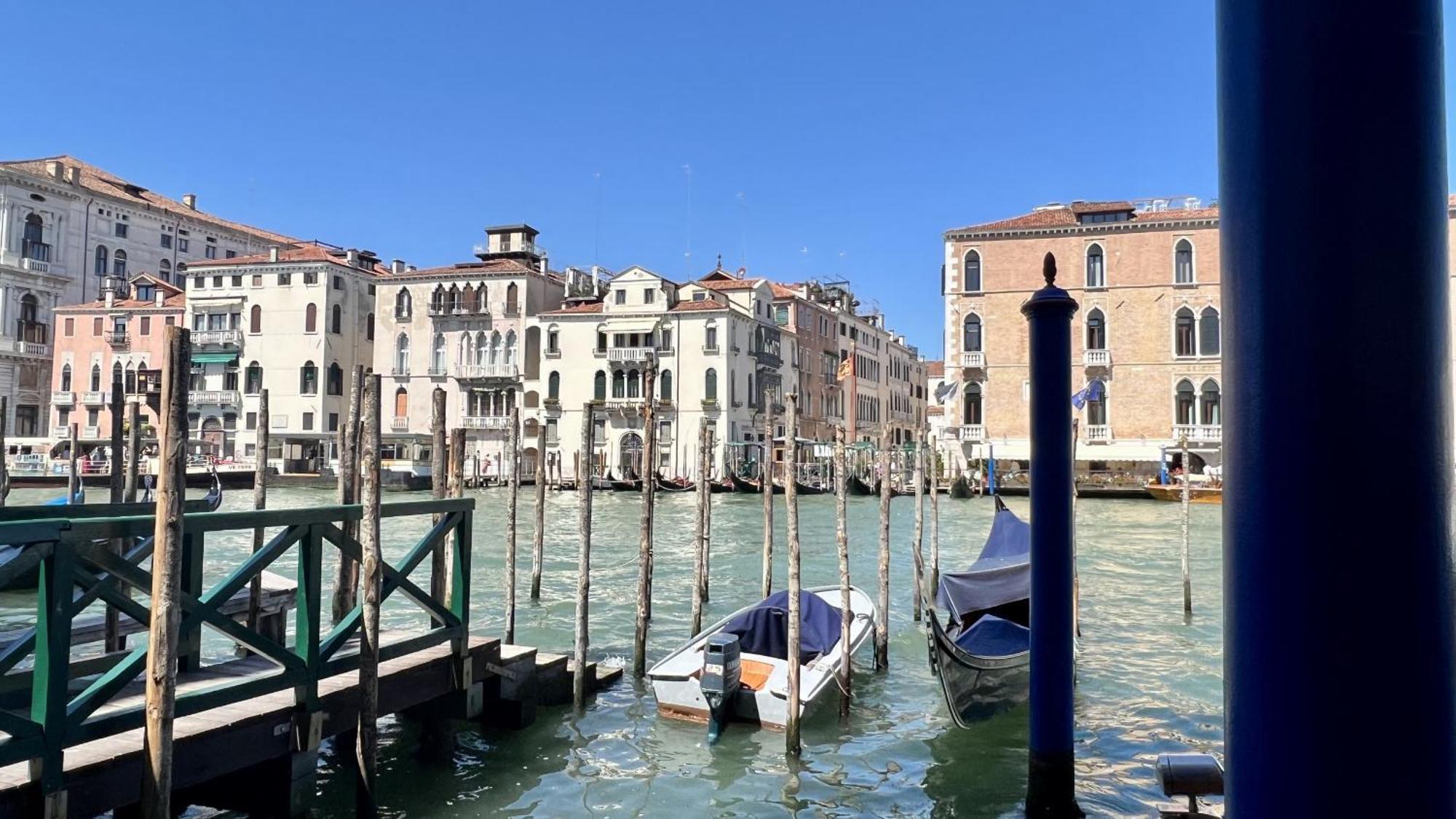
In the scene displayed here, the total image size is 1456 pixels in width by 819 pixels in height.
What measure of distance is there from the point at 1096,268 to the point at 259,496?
96.4ft

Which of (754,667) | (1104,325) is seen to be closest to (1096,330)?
(1104,325)

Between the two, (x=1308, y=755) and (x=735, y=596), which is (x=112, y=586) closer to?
(x=1308, y=755)

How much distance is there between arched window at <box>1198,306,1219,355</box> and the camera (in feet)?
102

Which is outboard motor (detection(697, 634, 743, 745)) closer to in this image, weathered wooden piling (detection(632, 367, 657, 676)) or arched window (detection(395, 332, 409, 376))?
weathered wooden piling (detection(632, 367, 657, 676))

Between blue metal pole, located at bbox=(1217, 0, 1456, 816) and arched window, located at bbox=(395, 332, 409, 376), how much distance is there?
4160 centimetres

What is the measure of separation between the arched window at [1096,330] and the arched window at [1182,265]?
2.37 m

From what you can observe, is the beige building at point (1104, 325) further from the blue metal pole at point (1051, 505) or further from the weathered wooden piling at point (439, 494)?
the blue metal pole at point (1051, 505)

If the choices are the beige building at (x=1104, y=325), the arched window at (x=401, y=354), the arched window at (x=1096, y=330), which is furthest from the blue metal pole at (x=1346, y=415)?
the arched window at (x=401, y=354)

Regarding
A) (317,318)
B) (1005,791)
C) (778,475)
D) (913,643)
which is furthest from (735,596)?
(317,318)

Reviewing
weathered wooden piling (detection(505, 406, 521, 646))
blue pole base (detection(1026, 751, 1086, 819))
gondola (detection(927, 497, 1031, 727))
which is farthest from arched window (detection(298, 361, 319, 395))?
blue pole base (detection(1026, 751, 1086, 819))

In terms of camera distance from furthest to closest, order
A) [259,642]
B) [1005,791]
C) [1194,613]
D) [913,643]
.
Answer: [1194,613], [913,643], [1005,791], [259,642]

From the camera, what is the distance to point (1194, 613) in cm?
1191

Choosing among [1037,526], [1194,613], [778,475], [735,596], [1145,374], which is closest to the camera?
[1037,526]

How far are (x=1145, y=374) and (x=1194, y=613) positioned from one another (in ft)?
71.5
